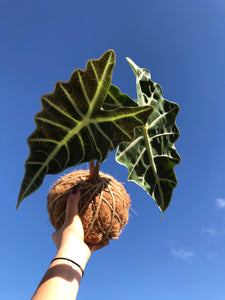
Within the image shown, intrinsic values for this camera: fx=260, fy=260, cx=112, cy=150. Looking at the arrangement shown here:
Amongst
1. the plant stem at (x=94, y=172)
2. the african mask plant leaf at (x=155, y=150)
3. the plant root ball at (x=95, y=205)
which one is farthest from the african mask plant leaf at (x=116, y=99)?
the plant root ball at (x=95, y=205)

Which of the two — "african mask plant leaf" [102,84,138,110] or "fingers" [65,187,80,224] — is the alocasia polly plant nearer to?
"african mask plant leaf" [102,84,138,110]

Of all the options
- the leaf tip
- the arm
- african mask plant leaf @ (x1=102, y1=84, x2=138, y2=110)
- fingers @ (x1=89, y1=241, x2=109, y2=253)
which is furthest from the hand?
the leaf tip

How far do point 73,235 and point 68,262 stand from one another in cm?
13

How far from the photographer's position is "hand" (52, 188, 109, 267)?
51.9 inches

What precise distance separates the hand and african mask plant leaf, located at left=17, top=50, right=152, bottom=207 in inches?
10.7

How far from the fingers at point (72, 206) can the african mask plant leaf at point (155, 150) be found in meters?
0.32

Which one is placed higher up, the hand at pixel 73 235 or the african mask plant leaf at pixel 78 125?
the african mask plant leaf at pixel 78 125

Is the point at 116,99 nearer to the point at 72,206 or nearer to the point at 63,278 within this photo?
the point at 72,206

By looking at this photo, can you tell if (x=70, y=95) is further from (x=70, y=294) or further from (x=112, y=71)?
(x=70, y=294)

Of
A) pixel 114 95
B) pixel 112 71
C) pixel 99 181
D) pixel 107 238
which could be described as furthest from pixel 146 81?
pixel 107 238

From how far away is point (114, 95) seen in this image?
4.34 ft

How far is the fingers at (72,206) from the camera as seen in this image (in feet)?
4.42

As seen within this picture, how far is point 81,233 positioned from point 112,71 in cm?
83

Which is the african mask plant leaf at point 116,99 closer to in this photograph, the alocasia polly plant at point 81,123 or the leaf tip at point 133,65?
the alocasia polly plant at point 81,123
